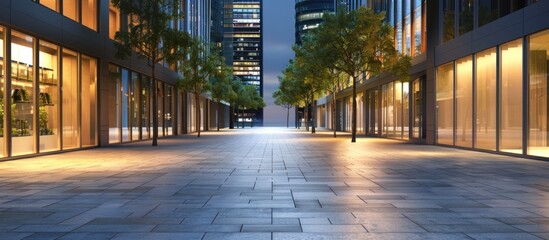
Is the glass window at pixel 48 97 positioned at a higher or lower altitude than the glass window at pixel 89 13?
lower

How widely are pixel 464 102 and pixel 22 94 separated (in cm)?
1709

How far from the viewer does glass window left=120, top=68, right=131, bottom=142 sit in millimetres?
27828

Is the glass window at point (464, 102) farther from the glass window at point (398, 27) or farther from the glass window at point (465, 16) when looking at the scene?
the glass window at point (398, 27)

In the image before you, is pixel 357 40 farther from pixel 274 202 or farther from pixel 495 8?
pixel 274 202

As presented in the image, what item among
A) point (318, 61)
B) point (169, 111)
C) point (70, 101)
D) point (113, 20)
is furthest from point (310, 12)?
point (70, 101)

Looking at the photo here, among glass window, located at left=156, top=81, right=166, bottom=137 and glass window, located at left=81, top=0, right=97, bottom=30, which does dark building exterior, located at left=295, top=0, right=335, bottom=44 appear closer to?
glass window, located at left=156, top=81, right=166, bottom=137

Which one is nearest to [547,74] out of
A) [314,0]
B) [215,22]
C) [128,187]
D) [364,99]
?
[128,187]

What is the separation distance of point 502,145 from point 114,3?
58.1 ft

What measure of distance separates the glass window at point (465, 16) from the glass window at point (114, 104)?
16.5 metres

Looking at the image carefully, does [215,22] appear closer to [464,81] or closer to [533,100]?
[464,81]

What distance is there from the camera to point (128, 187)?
998cm

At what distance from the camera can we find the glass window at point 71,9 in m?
20.4

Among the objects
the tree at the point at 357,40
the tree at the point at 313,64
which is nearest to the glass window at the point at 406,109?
the tree at the point at 357,40

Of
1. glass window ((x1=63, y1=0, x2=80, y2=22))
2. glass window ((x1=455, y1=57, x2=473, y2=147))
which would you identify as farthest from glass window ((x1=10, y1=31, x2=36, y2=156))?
glass window ((x1=455, y1=57, x2=473, y2=147))
